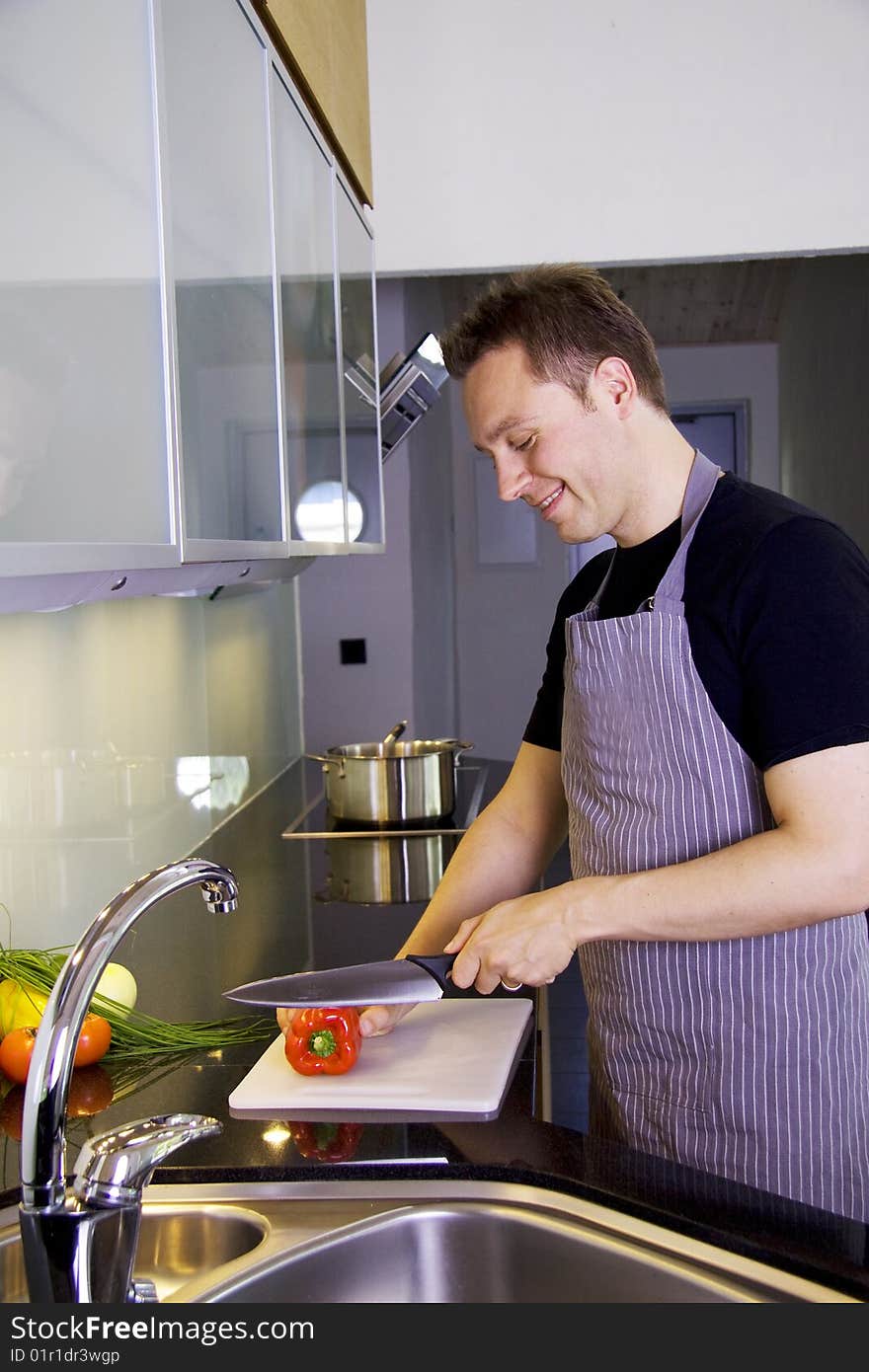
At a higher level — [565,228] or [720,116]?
[720,116]

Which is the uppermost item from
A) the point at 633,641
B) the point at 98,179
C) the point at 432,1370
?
the point at 98,179

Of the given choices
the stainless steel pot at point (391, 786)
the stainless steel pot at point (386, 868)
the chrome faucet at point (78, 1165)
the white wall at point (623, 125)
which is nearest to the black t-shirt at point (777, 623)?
the chrome faucet at point (78, 1165)

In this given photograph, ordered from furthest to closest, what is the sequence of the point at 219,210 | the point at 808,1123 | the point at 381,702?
the point at 381,702
the point at 219,210
the point at 808,1123

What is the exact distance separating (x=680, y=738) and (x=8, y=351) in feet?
2.19

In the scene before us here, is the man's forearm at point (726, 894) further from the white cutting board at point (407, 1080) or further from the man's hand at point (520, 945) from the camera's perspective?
the white cutting board at point (407, 1080)

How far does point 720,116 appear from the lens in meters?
2.84

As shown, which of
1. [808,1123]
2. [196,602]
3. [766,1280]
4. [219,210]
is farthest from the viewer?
[196,602]

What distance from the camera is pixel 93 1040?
1.36 metres

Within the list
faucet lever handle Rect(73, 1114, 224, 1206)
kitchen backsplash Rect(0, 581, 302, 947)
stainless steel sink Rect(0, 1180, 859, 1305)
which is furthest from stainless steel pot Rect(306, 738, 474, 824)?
faucet lever handle Rect(73, 1114, 224, 1206)

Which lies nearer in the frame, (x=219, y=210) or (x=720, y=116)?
(x=219, y=210)

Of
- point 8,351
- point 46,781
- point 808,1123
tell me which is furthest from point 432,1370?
point 46,781

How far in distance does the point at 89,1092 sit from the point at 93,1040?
7 cm

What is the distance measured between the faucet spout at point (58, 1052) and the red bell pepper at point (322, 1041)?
0.46 meters

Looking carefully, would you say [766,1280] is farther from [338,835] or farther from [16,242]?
[338,835]
